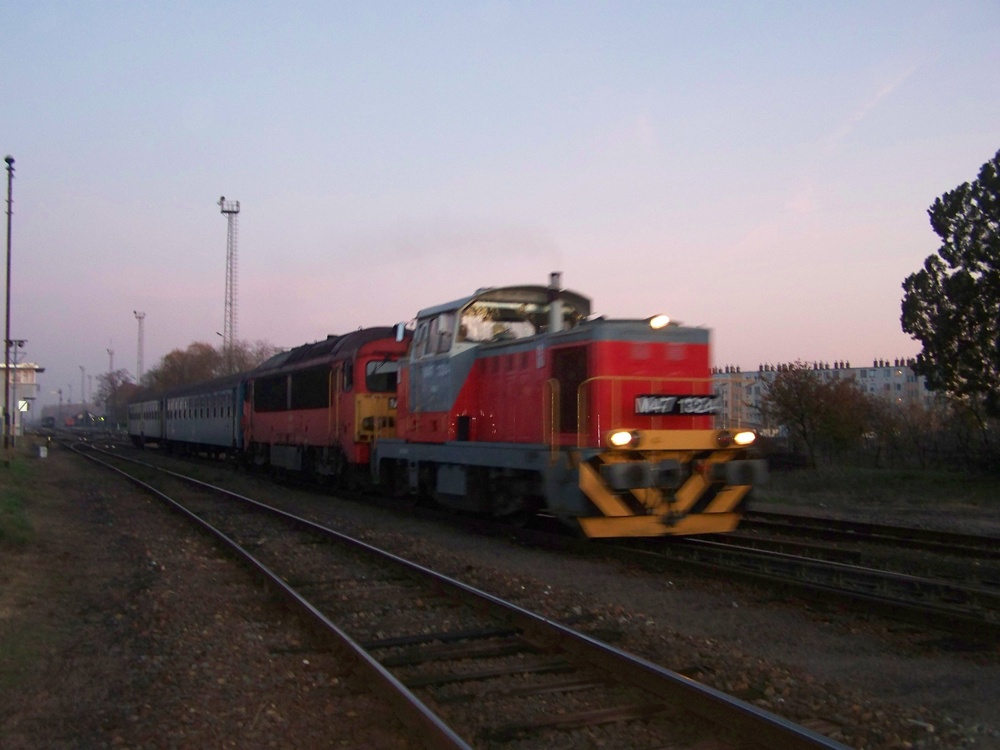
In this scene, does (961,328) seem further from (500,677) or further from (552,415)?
(500,677)

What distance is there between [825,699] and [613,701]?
3.85ft

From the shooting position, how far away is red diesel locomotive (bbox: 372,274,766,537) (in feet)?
30.8

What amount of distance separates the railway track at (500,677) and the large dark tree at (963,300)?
2011 cm

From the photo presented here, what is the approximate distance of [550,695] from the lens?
16.5 ft

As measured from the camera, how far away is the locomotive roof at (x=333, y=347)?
17812mm

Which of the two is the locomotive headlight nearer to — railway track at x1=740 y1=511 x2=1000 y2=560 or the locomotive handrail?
the locomotive handrail

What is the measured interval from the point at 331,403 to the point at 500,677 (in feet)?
44.2

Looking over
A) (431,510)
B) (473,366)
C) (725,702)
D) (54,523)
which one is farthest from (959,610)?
(54,523)

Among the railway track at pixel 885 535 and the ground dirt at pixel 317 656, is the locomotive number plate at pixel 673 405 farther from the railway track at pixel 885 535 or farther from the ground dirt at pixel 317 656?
the railway track at pixel 885 535

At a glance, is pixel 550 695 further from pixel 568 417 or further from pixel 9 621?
pixel 568 417

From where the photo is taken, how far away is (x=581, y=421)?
9820mm

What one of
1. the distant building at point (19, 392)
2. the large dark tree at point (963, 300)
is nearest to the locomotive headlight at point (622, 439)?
the large dark tree at point (963, 300)

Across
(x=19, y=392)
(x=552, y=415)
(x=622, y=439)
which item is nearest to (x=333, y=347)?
(x=552, y=415)

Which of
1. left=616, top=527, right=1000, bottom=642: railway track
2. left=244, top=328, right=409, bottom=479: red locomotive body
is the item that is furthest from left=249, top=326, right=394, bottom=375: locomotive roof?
left=616, top=527, right=1000, bottom=642: railway track
